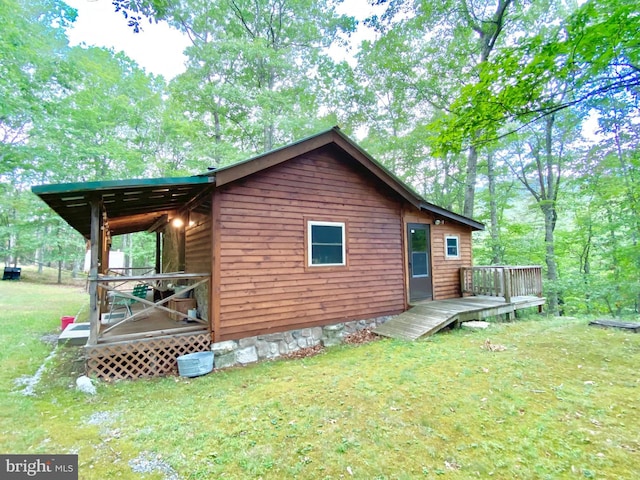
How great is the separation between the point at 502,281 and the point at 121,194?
9659 mm

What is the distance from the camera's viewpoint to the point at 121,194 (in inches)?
202

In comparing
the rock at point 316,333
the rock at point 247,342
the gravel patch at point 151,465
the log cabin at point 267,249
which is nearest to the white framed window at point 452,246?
the log cabin at point 267,249

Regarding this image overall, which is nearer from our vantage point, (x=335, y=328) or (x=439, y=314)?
(x=335, y=328)

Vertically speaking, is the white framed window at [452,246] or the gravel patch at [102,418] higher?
the white framed window at [452,246]

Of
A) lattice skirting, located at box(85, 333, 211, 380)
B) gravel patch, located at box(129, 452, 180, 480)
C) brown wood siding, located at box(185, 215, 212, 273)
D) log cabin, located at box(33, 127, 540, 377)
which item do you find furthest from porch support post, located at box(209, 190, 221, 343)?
gravel patch, located at box(129, 452, 180, 480)

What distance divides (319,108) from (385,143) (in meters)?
4.28

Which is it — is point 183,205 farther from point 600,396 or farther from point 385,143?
point 385,143

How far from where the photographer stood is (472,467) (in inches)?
97.3

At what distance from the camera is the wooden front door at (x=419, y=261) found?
8.63 metres

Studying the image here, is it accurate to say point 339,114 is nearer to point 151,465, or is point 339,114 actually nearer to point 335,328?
point 335,328

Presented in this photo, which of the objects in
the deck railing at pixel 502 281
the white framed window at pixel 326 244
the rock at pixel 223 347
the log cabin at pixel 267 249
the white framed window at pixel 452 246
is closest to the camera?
the log cabin at pixel 267 249

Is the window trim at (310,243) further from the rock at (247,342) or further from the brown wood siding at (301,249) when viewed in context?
the rock at (247,342)

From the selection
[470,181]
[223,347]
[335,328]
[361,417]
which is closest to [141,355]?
[223,347]

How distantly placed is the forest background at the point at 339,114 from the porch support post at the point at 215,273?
872cm
